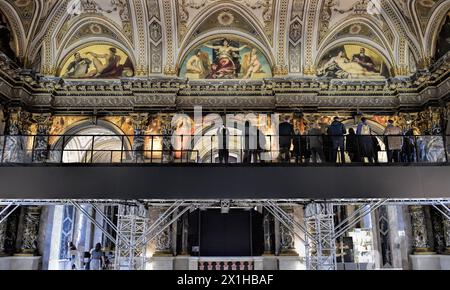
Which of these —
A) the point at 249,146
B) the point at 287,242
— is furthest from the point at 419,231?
the point at 249,146

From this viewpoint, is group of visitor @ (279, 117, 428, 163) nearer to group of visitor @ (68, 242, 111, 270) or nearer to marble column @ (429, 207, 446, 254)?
marble column @ (429, 207, 446, 254)

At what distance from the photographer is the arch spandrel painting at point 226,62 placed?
1623 cm

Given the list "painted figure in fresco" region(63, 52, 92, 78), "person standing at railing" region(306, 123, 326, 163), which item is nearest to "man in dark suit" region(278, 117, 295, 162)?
"person standing at railing" region(306, 123, 326, 163)

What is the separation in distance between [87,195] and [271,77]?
9646mm

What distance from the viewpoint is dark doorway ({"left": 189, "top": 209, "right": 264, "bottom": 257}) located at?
17203mm

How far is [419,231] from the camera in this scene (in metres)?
14.5

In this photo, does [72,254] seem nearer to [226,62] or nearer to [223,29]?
[226,62]

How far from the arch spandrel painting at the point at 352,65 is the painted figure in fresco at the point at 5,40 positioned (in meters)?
12.0

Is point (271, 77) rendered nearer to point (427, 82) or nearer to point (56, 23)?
point (427, 82)

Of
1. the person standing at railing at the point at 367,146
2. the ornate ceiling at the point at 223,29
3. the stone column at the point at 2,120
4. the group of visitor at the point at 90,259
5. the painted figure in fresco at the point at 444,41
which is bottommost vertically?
the group of visitor at the point at 90,259

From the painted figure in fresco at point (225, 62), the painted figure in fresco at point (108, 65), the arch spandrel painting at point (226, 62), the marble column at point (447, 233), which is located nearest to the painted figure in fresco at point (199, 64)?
the arch spandrel painting at point (226, 62)

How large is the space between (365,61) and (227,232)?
31.2 feet

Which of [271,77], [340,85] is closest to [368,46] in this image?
[340,85]

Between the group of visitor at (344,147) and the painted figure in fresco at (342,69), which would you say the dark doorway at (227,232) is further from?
the group of visitor at (344,147)
